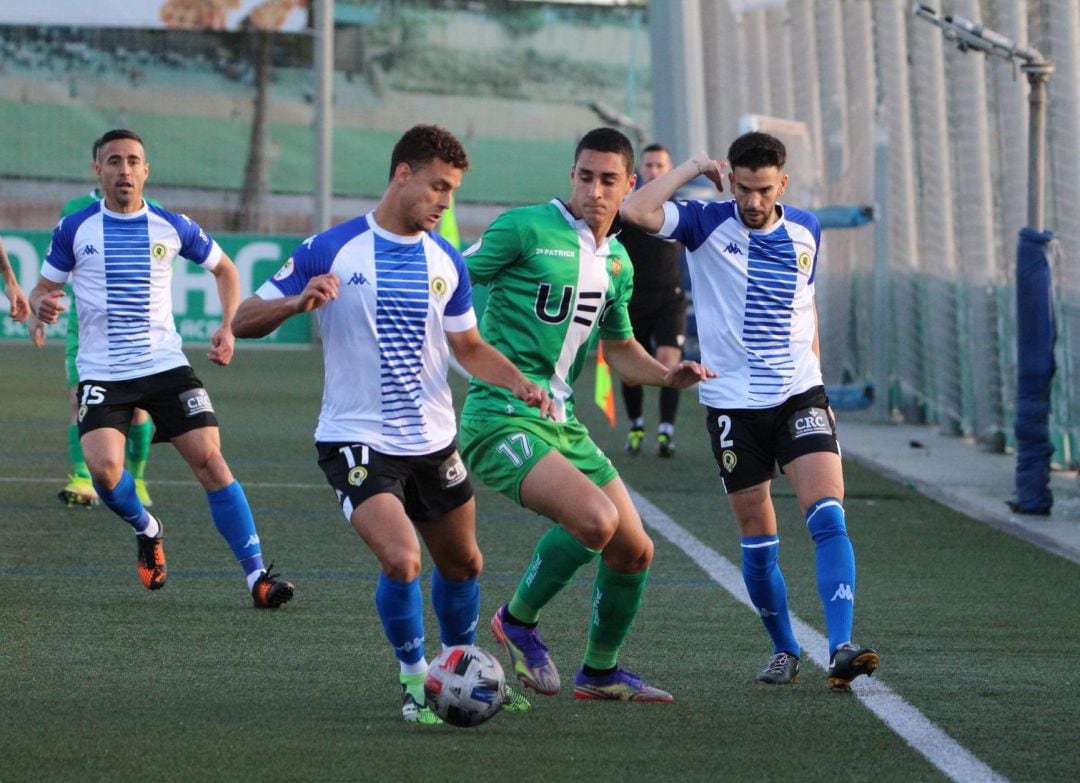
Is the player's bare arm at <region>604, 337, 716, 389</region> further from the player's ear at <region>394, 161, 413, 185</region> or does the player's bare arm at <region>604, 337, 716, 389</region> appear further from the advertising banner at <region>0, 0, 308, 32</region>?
the advertising banner at <region>0, 0, 308, 32</region>

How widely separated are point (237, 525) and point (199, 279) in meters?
19.6

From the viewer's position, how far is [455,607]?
698 centimetres

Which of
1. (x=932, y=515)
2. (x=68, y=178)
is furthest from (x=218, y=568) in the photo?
(x=68, y=178)

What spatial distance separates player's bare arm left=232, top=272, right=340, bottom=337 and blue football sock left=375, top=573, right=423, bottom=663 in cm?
87

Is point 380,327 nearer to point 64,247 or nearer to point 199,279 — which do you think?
point 64,247

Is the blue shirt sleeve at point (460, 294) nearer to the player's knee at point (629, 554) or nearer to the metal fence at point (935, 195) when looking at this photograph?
the player's knee at point (629, 554)

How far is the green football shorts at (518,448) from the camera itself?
7.07m

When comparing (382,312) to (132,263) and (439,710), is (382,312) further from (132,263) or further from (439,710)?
(132,263)

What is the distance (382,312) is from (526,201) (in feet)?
Result: 131

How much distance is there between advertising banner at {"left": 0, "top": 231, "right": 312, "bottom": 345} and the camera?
28.3 m

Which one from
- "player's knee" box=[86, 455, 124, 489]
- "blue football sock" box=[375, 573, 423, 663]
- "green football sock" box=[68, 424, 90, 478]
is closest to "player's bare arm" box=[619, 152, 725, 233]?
"blue football sock" box=[375, 573, 423, 663]

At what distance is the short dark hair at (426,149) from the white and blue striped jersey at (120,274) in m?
3.22

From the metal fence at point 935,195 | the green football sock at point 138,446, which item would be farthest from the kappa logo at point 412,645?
the metal fence at point 935,195

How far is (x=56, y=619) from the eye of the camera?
8.56 meters
